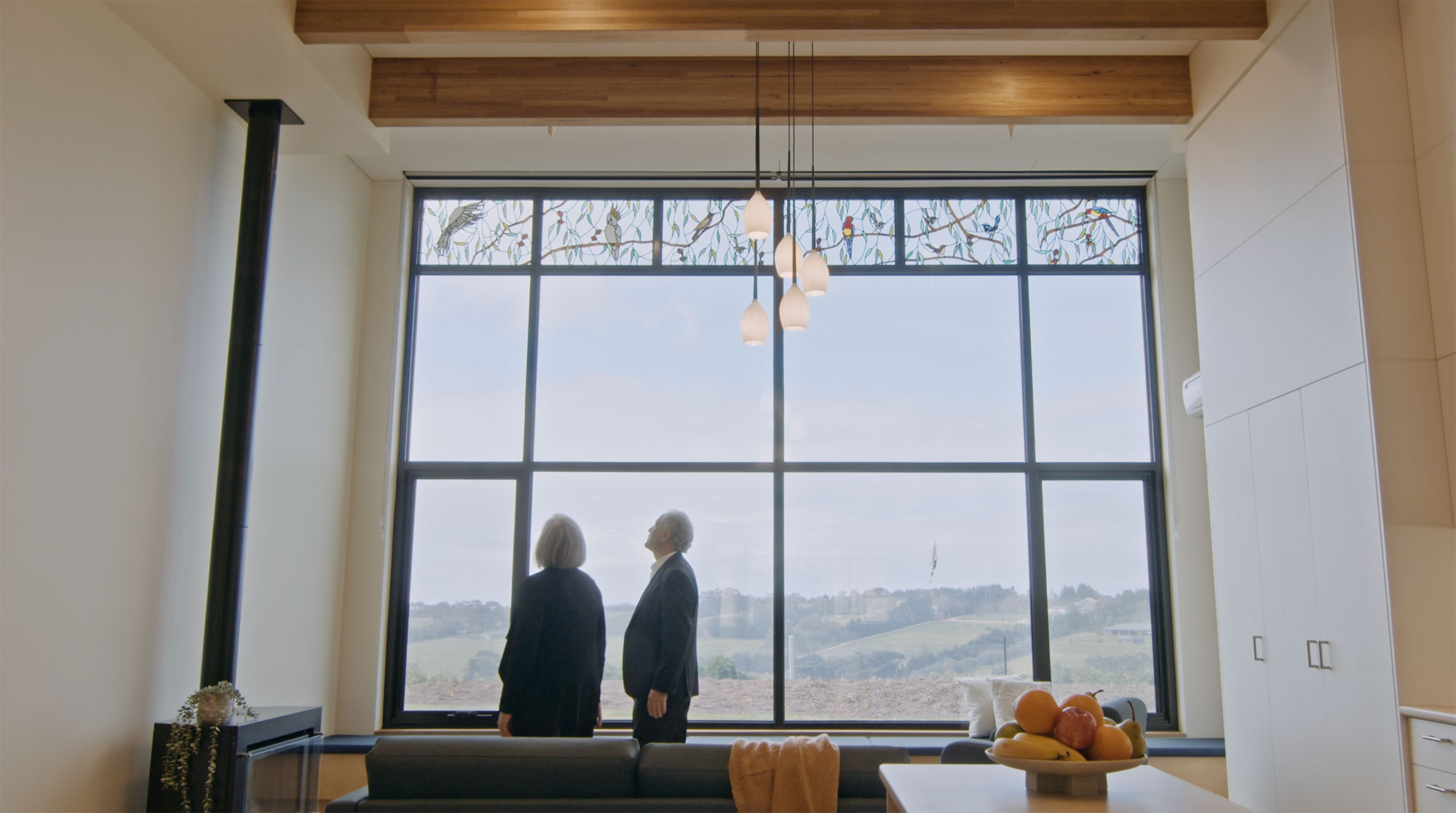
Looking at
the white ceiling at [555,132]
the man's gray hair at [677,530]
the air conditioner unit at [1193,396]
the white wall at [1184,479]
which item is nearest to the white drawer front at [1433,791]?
the white wall at [1184,479]

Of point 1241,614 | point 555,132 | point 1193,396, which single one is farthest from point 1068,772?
point 555,132

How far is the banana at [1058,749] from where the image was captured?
75.0 inches

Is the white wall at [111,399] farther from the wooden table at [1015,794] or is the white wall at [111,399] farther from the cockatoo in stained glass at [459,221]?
the wooden table at [1015,794]

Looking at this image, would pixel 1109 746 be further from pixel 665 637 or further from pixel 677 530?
pixel 677 530

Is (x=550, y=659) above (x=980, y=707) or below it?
above

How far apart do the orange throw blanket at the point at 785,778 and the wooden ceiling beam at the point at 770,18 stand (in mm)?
2727

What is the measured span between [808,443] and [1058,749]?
410 cm

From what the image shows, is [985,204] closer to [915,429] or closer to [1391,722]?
[915,429]

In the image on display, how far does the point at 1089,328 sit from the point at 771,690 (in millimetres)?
2919

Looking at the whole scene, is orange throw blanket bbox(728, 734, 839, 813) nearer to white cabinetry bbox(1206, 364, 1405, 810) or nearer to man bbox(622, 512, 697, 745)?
man bbox(622, 512, 697, 745)

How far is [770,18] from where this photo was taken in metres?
3.91

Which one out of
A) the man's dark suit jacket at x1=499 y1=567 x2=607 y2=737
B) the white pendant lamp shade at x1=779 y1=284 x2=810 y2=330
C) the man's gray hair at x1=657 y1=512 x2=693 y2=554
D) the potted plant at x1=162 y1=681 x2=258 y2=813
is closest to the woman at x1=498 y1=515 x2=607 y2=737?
the man's dark suit jacket at x1=499 y1=567 x2=607 y2=737

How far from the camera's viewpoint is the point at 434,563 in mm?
5969

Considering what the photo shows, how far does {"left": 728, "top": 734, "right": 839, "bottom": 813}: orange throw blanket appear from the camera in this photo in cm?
260
